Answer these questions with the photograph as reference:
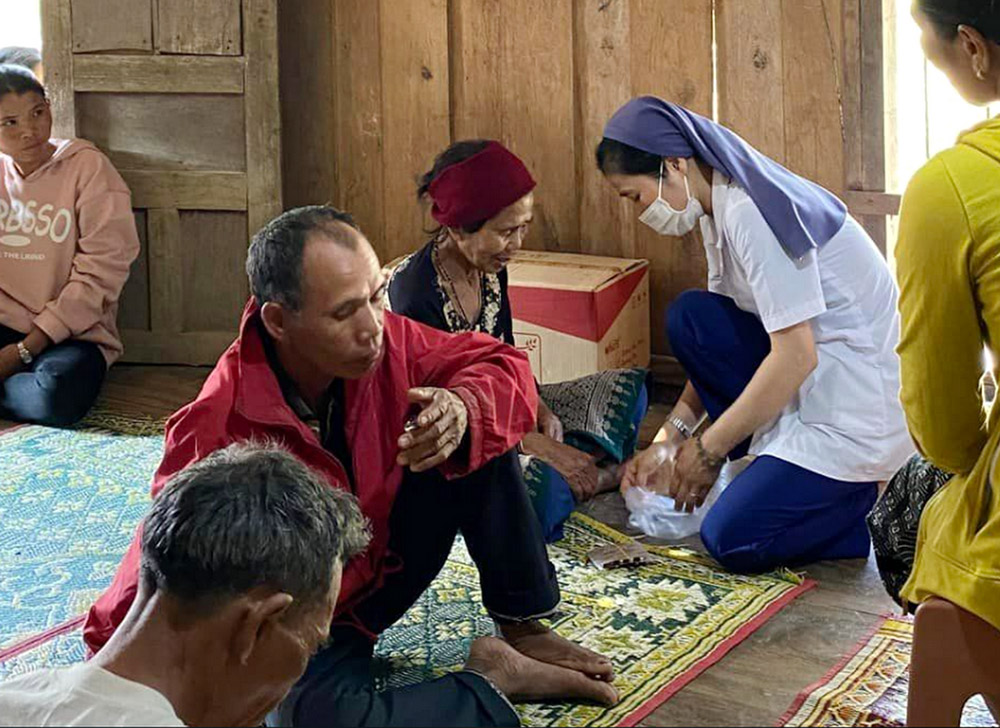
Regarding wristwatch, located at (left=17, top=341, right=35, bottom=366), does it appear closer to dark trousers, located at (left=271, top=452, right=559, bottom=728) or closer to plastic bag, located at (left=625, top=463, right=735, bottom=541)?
plastic bag, located at (left=625, top=463, right=735, bottom=541)

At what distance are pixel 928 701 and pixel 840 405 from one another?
4.37 feet

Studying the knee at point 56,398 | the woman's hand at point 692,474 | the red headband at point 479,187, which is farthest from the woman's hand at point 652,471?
the knee at point 56,398

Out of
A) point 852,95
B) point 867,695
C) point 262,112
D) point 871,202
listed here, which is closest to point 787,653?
point 867,695

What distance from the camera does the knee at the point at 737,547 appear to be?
331cm

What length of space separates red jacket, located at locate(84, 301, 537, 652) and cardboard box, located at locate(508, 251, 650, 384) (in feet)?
6.16

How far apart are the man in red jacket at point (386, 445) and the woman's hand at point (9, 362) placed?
8.25 ft

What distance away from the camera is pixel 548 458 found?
389 centimetres

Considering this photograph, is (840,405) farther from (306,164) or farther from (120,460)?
(306,164)

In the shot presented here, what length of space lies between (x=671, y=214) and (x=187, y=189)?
250 centimetres

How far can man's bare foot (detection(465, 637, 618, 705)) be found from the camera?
265cm

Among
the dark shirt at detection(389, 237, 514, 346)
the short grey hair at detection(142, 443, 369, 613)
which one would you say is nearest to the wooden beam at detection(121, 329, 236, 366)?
the dark shirt at detection(389, 237, 514, 346)

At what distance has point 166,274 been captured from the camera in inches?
213

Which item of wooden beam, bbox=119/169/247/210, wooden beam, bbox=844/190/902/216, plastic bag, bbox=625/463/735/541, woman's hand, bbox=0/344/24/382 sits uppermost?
wooden beam, bbox=119/169/247/210

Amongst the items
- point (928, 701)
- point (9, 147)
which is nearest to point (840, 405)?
point (928, 701)
